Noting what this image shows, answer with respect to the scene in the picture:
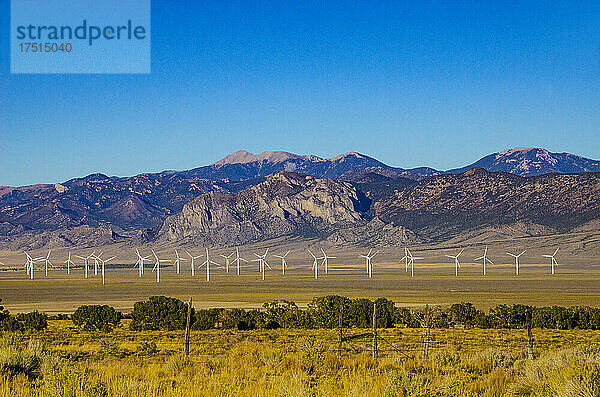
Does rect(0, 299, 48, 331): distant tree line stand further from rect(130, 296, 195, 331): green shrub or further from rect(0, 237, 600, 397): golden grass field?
rect(130, 296, 195, 331): green shrub

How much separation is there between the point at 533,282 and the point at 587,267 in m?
55.4

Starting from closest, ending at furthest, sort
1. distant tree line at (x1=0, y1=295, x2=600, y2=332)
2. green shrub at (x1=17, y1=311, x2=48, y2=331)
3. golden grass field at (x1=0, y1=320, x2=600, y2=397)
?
golden grass field at (x1=0, y1=320, x2=600, y2=397) < green shrub at (x1=17, y1=311, x2=48, y2=331) < distant tree line at (x1=0, y1=295, x2=600, y2=332)

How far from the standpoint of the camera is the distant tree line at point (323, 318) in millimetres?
42531

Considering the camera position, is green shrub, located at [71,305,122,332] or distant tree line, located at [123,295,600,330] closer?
distant tree line, located at [123,295,600,330]

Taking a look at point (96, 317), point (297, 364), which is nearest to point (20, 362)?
point (297, 364)

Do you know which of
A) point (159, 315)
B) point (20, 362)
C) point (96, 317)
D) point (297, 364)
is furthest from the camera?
point (96, 317)

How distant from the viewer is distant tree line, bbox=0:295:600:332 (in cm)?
4253

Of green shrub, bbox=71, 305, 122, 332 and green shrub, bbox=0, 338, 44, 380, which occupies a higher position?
green shrub, bbox=0, 338, 44, 380

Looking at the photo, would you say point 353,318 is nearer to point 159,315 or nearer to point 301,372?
point 159,315

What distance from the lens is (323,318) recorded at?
141 ft

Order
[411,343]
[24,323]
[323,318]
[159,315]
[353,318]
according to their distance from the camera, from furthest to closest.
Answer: [159,315] → [353,318] → [323,318] → [24,323] → [411,343]

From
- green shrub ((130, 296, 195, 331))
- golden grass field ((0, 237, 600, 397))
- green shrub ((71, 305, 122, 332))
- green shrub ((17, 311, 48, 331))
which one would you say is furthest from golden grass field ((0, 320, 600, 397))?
green shrub ((71, 305, 122, 332))

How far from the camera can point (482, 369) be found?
20.3 m

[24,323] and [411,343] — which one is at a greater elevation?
[24,323]
